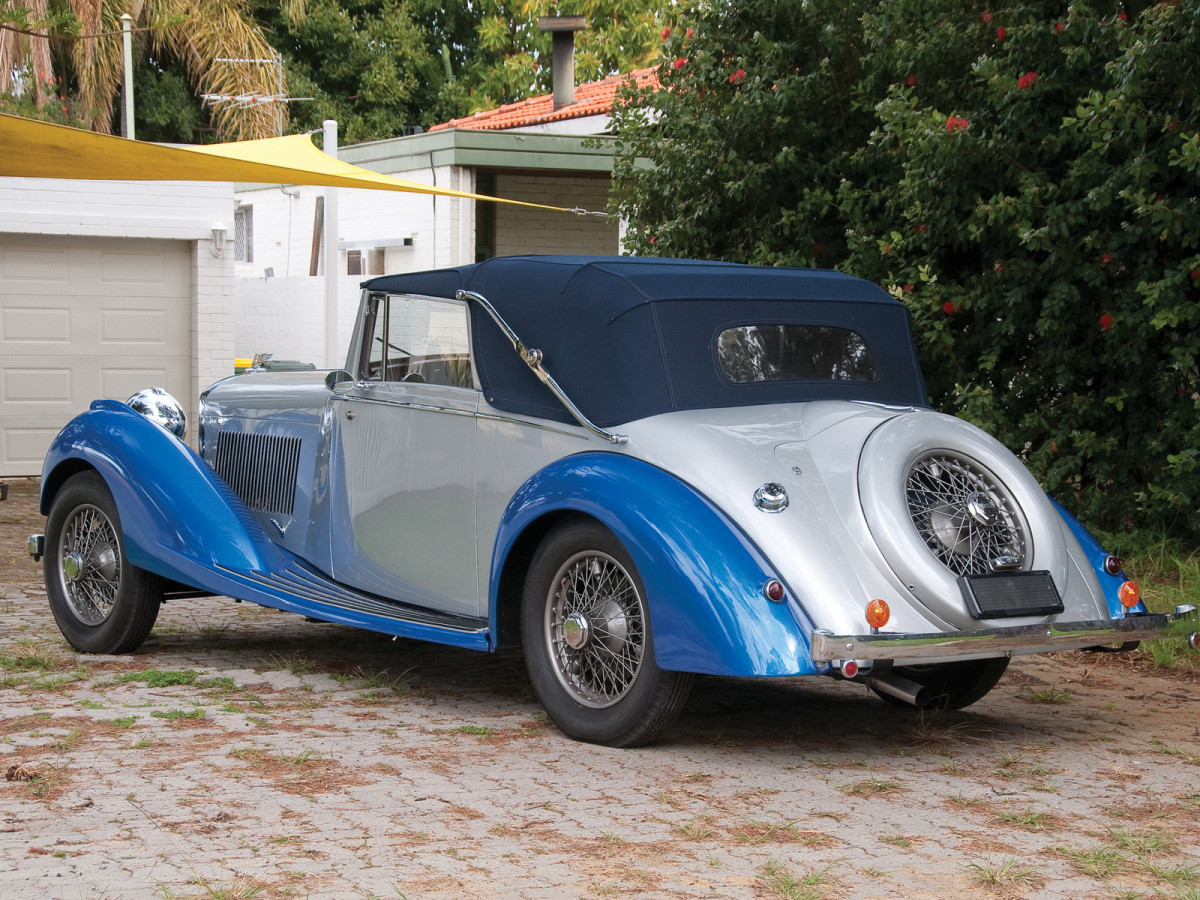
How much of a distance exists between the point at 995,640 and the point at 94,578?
13.7 ft

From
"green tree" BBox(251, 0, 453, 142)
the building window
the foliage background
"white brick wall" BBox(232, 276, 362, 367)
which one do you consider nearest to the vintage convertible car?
the foliage background

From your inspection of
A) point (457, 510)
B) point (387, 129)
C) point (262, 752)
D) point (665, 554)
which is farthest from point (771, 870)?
point (387, 129)

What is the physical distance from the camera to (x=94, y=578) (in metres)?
7.14

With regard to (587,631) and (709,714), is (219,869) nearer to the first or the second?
(587,631)

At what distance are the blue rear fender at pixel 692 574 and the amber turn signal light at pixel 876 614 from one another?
193 mm

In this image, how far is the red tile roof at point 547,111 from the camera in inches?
858

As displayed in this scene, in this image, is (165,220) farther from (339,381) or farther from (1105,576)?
(1105,576)

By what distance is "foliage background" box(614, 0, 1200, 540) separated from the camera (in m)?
8.23

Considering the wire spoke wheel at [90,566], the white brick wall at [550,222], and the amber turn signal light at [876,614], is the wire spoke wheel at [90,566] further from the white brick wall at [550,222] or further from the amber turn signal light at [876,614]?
the white brick wall at [550,222]

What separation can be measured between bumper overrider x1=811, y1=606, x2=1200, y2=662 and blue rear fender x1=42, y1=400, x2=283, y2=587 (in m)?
2.83

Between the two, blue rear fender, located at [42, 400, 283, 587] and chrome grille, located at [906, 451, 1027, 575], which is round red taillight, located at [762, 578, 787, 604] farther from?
blue rear fender, located at [42, 400, 283, 587]

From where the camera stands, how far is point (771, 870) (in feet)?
13.2

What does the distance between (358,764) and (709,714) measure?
153cm

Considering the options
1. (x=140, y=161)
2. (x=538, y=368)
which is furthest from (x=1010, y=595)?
(x=140, y=161)
